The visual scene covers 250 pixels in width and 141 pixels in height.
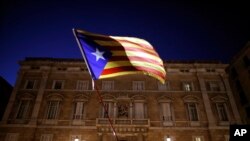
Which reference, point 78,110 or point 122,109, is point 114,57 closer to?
point 122,109

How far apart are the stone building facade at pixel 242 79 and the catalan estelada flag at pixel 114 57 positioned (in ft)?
96.5

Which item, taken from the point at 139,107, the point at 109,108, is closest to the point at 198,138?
the point at 139,107

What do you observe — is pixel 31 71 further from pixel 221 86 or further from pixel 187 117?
pixel 221 86

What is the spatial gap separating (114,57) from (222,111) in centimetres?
2324

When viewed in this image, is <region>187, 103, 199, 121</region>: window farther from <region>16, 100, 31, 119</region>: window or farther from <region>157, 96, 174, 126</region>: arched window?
<region>16, 100, 31, 119</region>: window

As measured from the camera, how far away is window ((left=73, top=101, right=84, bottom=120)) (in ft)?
86.8

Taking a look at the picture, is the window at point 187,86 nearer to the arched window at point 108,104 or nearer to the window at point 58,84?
the arched window at point 108,104

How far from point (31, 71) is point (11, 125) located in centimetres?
807

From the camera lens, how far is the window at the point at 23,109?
2621 centimetres

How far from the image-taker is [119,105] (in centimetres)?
2731

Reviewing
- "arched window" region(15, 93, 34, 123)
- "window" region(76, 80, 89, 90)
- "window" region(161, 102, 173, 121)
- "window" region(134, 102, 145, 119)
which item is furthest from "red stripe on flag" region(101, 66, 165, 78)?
"arched window" region(15, 93, 34, 123)

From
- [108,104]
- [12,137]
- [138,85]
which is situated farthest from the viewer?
[138,85]

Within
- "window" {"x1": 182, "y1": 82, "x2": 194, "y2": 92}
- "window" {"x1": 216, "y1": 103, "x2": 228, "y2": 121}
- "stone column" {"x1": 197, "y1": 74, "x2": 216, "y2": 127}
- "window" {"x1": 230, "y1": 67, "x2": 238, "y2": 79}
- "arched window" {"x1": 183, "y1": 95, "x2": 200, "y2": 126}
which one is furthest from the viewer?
"window" {"x1": 230, "y1": 67, "x2": 238, "y2": 79}

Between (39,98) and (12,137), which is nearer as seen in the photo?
(12,137)
